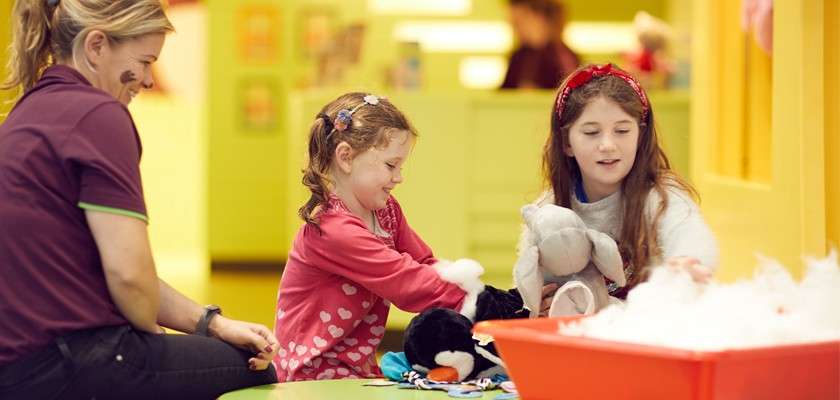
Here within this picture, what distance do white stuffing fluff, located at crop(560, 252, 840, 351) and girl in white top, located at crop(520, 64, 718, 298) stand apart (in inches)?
16.2

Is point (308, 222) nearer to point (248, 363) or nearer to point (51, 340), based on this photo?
point (248, 363)

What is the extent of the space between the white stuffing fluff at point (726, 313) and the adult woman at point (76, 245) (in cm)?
73

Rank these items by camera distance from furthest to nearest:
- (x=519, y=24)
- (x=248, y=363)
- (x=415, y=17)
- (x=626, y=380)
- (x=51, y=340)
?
1. (x=415, y=17)
2. (x=519, y=24)
3. (x=248, y=363)
4. (x=51, y=340)
5. (x=626, y=380)

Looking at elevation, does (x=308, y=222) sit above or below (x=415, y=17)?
below

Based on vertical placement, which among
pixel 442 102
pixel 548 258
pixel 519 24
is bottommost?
pixel 548 258

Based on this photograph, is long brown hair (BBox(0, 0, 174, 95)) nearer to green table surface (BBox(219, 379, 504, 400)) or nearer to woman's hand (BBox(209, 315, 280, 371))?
woman's hand (BBox(209, 315, 280, 371))

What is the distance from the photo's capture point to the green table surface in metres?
2.20

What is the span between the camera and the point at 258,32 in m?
8.90

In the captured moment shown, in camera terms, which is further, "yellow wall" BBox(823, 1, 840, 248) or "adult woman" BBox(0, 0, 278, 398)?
"yellow wall" BBox(823, 1, 840, 248)

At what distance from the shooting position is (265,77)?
8977mm

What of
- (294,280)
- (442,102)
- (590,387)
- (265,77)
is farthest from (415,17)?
(590,387)

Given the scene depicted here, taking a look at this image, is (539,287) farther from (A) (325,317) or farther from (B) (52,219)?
(B) (52,219)

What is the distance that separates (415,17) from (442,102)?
10.6ft

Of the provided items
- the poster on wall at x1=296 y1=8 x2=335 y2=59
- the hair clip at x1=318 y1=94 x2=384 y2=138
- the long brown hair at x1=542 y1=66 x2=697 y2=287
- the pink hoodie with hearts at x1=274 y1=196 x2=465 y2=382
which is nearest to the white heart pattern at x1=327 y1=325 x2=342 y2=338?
the pink hoodie with hearts at x1=274 y1=196 x2=465 y2=382
